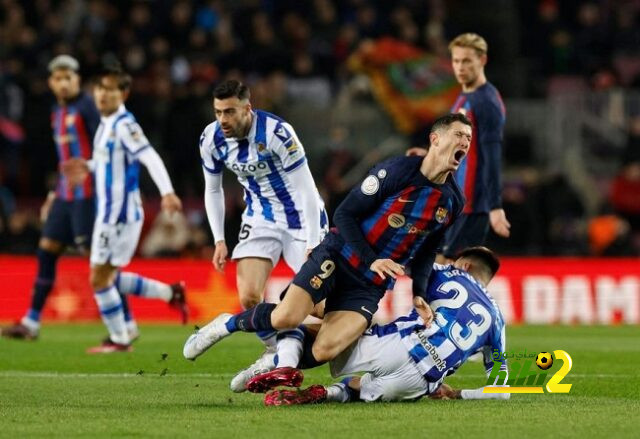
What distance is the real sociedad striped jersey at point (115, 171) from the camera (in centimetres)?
1266

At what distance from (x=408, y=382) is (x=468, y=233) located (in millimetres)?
2958

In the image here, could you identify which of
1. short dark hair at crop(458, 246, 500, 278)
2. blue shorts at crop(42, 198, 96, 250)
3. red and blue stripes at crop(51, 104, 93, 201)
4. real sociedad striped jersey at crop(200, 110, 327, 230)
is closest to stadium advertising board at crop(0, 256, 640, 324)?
blue shorts at crop(42, 198, 96, 250)

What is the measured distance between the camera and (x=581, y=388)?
9586 mm

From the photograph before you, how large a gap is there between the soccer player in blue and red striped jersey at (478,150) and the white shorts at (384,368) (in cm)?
259

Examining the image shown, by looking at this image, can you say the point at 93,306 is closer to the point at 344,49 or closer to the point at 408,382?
the point at 344,49

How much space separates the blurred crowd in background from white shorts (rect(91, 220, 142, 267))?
6.58 metres

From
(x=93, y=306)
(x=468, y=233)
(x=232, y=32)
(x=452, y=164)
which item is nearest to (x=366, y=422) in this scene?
(x=452, y=164)

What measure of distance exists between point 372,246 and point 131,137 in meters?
4.43

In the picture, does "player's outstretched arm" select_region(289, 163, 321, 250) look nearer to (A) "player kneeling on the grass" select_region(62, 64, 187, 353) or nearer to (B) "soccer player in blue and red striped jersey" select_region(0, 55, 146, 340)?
(A) "player kneeling on the grass" select_region(62, 64, 187, 353)

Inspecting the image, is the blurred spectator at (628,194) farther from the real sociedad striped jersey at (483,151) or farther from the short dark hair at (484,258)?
the short dark hair at (484,258)

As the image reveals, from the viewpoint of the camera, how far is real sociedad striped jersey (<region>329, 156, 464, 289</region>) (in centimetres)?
851

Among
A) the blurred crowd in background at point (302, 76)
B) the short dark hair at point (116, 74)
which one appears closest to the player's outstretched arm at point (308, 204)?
the short dark hair at point (116, 74)

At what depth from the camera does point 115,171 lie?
12.8 m

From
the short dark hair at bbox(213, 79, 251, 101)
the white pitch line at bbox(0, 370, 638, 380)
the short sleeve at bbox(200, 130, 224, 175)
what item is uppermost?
the short dark hair at bbox(213, 79, 251, 101)
